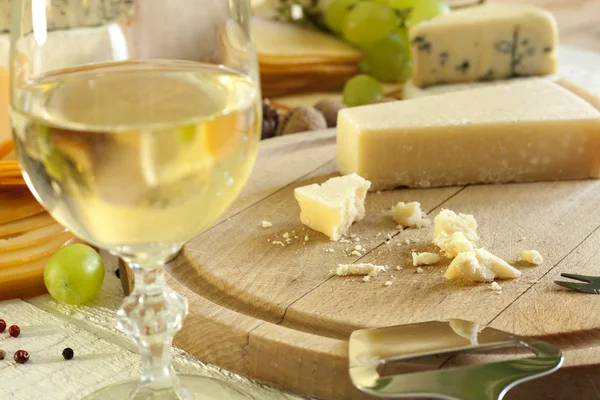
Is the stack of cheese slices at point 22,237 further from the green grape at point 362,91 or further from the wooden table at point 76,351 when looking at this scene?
the green grape at point 362,91

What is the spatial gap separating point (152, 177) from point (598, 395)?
679 millimetres

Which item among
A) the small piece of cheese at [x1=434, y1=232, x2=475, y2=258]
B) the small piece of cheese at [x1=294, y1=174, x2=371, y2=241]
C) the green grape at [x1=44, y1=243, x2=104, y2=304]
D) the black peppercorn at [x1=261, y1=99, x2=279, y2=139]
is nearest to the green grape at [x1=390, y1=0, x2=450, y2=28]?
the black peppercorn at [x1=261, y1=99, x2=279, y2=139]

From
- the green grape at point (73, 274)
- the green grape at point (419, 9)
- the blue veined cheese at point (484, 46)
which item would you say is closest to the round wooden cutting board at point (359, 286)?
the green grape at point (73, 274)

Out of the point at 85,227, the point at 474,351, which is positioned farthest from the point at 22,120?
the point at 474,351

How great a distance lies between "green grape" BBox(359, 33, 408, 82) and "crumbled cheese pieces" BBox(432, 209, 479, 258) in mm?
1269

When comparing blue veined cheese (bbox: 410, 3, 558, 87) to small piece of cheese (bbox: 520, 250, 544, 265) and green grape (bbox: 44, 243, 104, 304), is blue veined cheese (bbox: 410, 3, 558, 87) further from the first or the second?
green grape (bbox: 44, 243, 104, 304)

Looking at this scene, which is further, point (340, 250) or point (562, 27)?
point (562, 27)

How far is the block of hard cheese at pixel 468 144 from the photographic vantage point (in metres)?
1.83

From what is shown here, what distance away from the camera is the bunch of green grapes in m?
2.68

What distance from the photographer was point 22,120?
0.93m

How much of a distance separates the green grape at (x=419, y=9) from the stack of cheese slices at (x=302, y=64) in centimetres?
20

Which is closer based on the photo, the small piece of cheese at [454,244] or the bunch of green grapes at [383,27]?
the small piece of cheese at [454,244]

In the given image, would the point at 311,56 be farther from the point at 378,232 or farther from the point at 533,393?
the point at 533,393

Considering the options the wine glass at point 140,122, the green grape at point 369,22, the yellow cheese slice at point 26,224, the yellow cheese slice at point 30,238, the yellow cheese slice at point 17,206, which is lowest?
the yellow cheese slice at point 30,238
